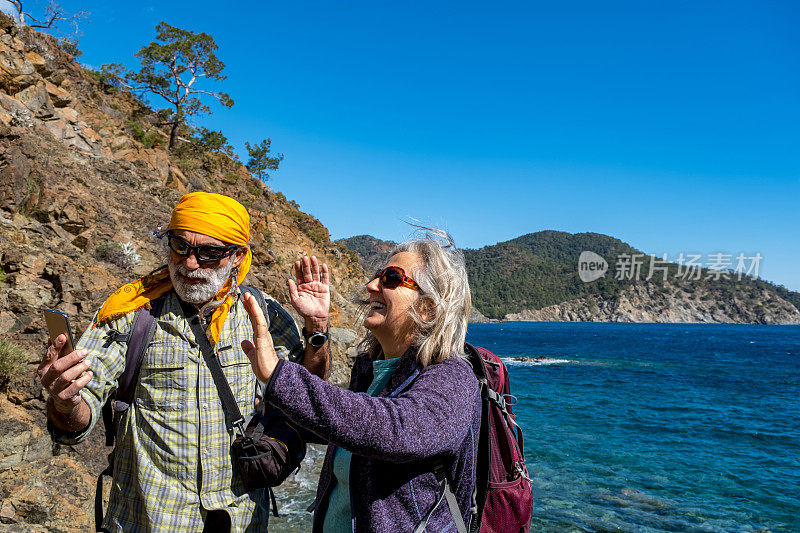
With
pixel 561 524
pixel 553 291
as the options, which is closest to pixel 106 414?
pixel 561 524

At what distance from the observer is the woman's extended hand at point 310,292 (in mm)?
2125

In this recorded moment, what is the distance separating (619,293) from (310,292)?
168m

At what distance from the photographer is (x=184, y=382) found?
79.7 inches

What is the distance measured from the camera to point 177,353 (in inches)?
80.1

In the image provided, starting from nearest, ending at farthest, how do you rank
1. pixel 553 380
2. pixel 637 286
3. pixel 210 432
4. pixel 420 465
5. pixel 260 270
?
pixel 420 465
pixel 210 432
pixel 260 270
pixel 553 380
pixel 637 286

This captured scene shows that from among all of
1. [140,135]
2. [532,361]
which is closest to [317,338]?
[140,135]

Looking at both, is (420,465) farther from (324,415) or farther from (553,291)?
(553,291)

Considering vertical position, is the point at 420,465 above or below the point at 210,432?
above

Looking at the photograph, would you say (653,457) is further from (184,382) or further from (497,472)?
(184,382)

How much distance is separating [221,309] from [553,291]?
16432 centimetres

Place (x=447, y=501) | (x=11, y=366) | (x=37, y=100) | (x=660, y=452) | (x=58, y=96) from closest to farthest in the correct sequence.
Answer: (x=447, y=501) → (x=11, y=366) → (x=37, y=100) → (x=58, y=96) → (x=660, y=452)

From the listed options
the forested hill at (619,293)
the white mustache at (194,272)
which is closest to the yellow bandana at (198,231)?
the white mustache at (194,272)

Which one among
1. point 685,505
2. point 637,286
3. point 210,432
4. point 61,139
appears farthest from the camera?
point 637,286

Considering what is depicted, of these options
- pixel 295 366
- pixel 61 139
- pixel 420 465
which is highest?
pixel 61 139
